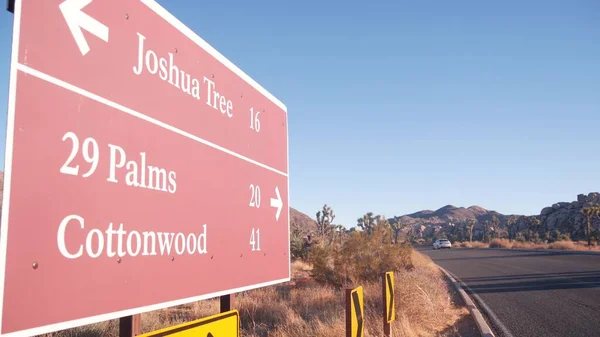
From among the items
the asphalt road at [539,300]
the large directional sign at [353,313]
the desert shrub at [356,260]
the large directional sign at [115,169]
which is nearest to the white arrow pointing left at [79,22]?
the large directional sign at [115,169]

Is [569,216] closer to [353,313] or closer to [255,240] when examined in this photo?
[353,313]

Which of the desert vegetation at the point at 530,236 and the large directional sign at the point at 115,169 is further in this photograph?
the desert vegetation at the point at 530,236

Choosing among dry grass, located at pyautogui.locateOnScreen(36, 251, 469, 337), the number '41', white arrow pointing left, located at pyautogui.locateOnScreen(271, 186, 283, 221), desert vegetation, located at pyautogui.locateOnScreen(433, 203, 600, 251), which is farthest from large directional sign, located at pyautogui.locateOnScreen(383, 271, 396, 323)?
desert vegetation, located at pyautogui.locateOnScreen(433, 203, 600, 251)

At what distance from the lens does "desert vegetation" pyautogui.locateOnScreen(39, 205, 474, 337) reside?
9.03 metres

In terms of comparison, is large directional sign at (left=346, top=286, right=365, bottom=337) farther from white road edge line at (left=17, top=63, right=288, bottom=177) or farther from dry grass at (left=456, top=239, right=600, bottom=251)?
dry grass at (left=456, top=239, right=600, bottom=251)

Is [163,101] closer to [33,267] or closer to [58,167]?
[58,167]

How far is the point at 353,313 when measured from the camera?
4.56 meters

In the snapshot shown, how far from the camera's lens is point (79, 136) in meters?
2.08

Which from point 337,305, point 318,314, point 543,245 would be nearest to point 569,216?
point 543,245

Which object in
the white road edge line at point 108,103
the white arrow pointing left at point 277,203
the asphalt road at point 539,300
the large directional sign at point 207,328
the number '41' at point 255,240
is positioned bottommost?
the asphalt road at point 539,300

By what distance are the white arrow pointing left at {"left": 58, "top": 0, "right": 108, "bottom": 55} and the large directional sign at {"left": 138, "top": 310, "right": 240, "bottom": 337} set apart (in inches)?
48.3

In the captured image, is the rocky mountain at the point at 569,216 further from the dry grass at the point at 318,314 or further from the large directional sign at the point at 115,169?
the large directional sign at the point at 115,169

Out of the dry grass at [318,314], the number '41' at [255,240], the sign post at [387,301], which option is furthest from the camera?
the dry grass at [318,314]

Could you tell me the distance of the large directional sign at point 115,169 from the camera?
6.05 ft
